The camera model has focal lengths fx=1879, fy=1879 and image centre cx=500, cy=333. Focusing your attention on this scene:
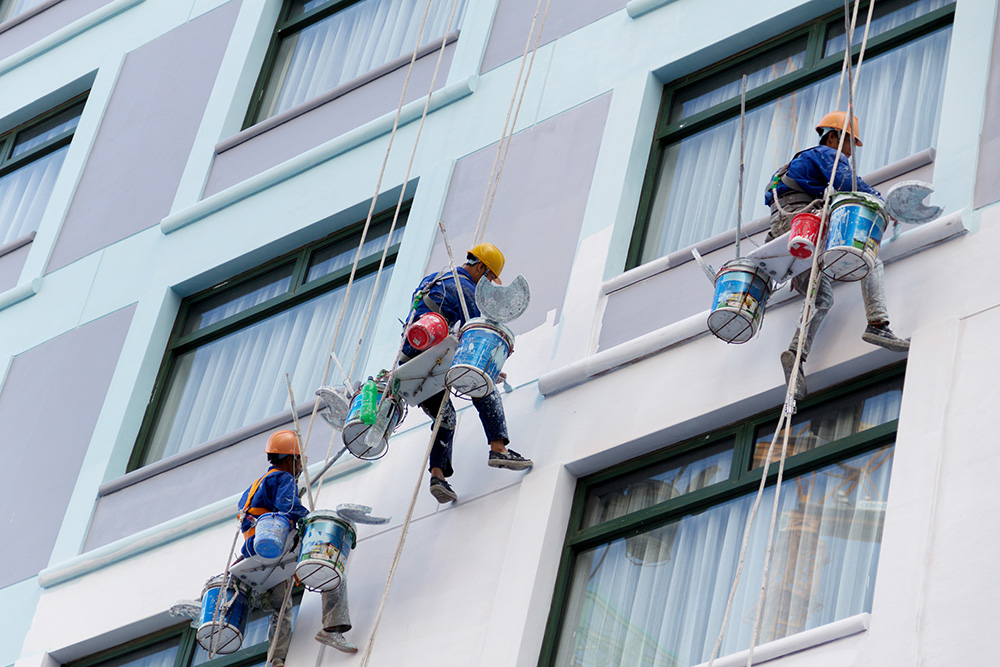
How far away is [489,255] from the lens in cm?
1331

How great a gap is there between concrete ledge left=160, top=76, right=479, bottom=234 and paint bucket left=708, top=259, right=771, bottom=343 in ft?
16.0

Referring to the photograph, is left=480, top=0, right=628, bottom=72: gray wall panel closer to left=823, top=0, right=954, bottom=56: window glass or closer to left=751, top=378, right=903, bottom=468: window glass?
left=823, top=0, right=954, bottom=56: window glass

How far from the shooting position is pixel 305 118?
17562 mm

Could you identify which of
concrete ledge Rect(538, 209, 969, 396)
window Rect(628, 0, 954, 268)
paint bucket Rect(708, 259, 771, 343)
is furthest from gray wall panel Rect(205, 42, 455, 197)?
paint bucket Rect(708, 259, 771, 343)

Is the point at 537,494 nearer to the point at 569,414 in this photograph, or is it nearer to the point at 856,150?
the point at 569,414

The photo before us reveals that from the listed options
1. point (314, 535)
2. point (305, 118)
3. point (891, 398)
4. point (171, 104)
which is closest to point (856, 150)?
point (891, 398)

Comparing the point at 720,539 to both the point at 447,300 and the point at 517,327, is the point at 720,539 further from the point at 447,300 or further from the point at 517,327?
the point at 517,327

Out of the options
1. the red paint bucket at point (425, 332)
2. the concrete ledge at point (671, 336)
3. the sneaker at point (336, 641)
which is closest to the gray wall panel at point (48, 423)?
the sneaker at point (336, 641)

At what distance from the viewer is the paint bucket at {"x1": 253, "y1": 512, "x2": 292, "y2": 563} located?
12.8m

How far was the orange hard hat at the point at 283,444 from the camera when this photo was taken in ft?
44.6

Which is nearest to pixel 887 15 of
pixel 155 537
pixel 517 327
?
pixel 517 327

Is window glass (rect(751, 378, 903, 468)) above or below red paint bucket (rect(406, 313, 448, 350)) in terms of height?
below

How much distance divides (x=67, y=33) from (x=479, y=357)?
10206mm

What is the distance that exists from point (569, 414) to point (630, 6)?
13.2ft
